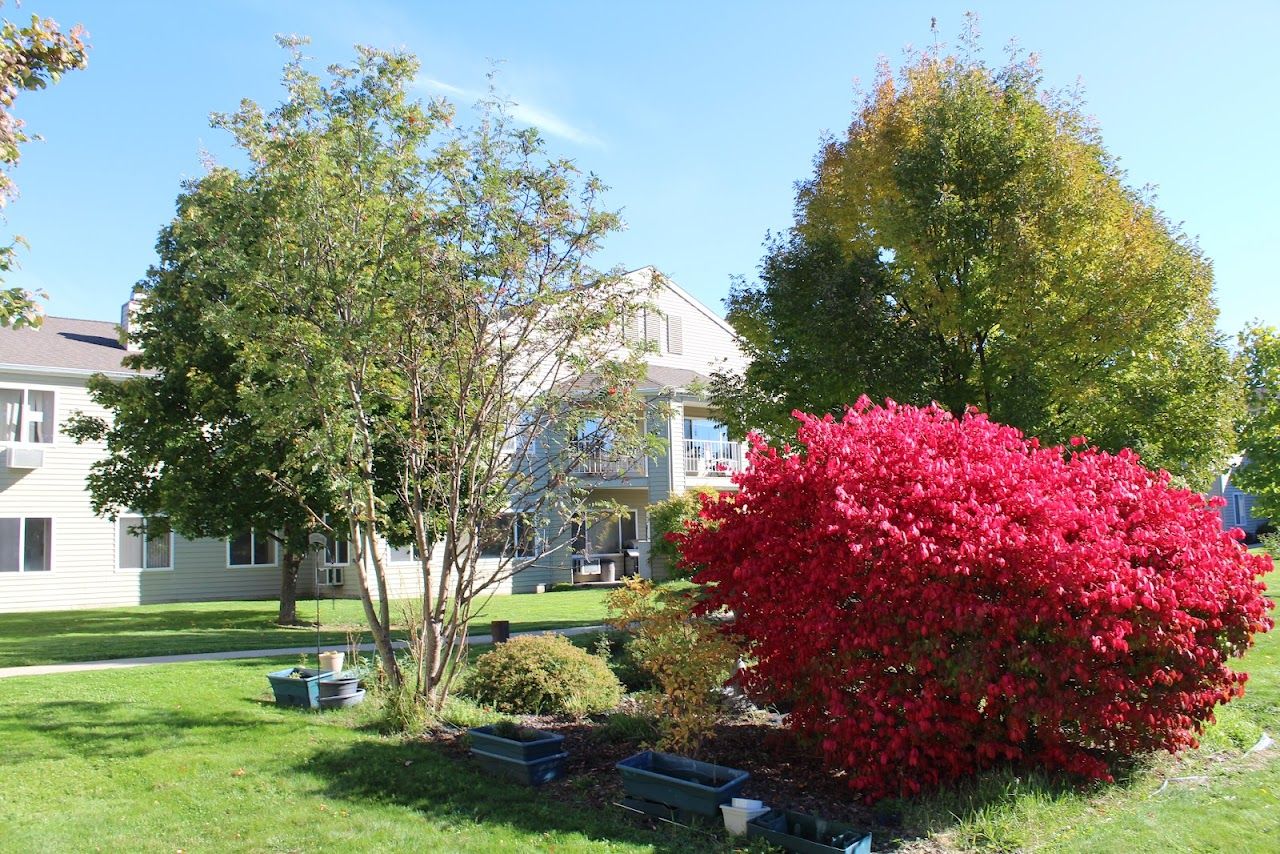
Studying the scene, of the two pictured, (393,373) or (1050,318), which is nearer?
(393,373)

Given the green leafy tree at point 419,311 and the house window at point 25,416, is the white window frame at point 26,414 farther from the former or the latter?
the green leafy tree at point 419,311

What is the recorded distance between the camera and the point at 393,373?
341 inches

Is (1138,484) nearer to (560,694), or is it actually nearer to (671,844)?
(671,844)

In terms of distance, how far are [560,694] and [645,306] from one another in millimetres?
3610

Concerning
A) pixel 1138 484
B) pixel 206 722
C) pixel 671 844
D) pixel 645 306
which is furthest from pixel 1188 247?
pixel 206 722

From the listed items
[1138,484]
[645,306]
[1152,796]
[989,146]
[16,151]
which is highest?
[989,146]

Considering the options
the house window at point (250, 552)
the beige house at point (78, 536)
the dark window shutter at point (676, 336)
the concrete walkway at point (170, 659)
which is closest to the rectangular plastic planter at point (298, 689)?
the concrete walkway at point (170, 659)

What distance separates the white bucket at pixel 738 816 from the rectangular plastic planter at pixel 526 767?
1590 mm

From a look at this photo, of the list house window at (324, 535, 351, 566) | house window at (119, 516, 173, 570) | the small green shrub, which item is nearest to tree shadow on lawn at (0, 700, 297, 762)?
the small green shrub

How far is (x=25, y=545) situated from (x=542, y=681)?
56.7ft

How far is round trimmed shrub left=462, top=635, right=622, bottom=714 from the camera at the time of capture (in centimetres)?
859

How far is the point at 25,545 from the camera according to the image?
20516mm

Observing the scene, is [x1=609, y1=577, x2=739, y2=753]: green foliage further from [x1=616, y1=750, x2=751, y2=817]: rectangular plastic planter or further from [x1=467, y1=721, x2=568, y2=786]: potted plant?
[x1=467, y1=721, x2=568, y2=786]: potted plant

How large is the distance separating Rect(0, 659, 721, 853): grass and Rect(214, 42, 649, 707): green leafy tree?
126 cm
